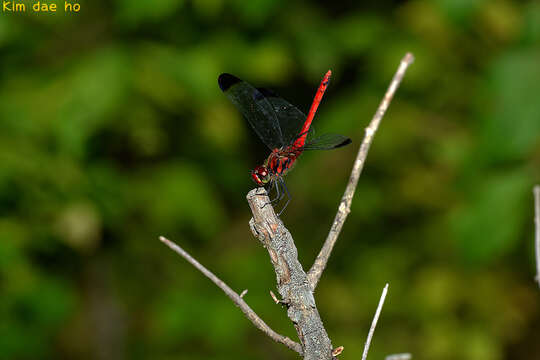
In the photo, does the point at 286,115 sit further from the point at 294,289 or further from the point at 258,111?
the point at 294,289

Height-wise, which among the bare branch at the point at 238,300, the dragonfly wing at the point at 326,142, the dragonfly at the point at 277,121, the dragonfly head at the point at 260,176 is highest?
the dragonfly at the point at 277,121

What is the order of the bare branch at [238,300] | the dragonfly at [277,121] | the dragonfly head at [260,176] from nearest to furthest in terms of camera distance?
the bare branch at [238,300], the dragonfly head at [260,176], the dragonfly at [277,121]

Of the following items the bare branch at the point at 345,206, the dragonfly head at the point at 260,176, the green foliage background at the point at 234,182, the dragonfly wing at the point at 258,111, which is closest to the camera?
the bare branch at the point at 345,206

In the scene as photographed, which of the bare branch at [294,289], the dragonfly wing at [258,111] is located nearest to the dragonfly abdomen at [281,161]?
the dragonfly wing at [258,111]

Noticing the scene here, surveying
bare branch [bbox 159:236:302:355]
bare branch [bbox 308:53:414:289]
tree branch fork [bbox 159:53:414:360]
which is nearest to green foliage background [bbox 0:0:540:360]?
bare branch [bbox 308:53:414:289]

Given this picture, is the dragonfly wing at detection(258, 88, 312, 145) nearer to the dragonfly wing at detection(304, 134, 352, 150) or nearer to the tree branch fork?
the dragonfly wing at detection(304, 134, 352, 150)

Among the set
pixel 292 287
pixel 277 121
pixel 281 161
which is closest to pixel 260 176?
pixel 281 161

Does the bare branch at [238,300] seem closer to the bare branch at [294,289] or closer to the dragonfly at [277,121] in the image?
the bare branch at [294,289]
